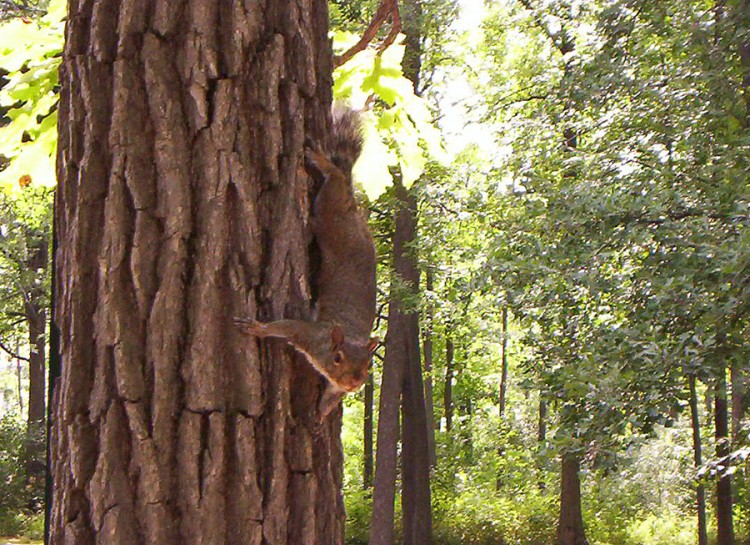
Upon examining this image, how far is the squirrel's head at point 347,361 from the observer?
1636 millimetres

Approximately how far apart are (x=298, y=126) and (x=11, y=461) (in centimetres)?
1434

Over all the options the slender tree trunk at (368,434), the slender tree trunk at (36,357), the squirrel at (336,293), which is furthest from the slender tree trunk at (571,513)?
the squirrel at (336,293)

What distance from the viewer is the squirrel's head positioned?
1636 millimetres

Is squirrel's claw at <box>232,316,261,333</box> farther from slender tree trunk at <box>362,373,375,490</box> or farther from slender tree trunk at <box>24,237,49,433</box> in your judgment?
slender tree trunk at <box>362,373,375,490</box>

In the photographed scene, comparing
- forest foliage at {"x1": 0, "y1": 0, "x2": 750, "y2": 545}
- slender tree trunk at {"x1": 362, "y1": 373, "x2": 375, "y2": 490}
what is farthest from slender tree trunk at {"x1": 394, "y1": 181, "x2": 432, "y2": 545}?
slender tree trunk at {"x1": 362, "y1": 373, "x2": 375, "y2": 490}

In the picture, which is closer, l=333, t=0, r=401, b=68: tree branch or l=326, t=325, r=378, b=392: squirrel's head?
l=326, t=325, r=378, b=392: squirrel's head

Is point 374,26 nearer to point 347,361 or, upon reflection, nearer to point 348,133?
point 348,133

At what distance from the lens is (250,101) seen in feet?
4.78

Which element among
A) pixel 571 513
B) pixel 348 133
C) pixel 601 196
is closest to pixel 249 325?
pixel 348 133

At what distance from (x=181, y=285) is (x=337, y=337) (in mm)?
395

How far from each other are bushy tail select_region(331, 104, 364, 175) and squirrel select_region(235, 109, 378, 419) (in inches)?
3.5

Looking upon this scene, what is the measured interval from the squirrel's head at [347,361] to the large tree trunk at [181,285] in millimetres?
154

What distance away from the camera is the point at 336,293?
1626mm

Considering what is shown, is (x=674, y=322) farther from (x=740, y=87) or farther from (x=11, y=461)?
(x=11, y=461)
